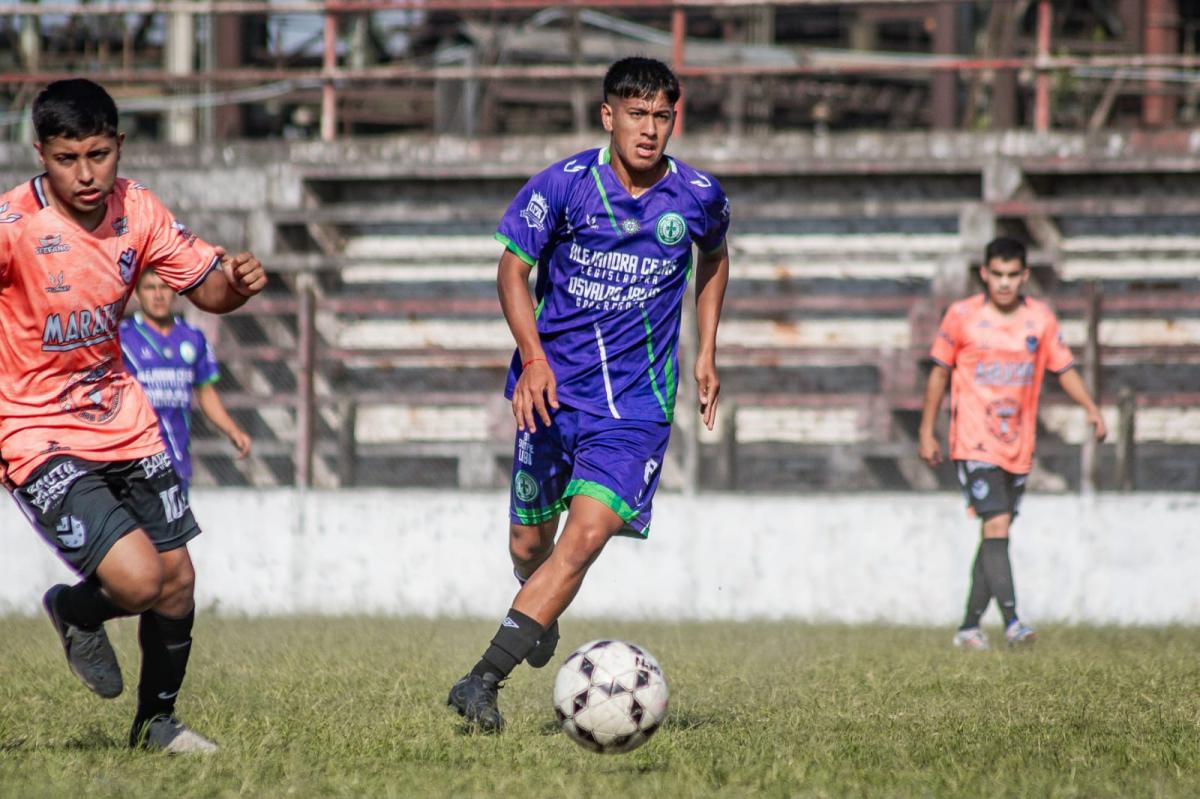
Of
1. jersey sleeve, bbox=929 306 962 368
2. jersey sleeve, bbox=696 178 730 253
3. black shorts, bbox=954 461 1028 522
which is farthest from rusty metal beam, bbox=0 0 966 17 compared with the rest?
jersey sleeve, bbox=696 178 730 253

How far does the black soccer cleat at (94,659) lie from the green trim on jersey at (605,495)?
173 cm

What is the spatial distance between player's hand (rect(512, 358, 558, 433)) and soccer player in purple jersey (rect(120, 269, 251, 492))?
459 cm

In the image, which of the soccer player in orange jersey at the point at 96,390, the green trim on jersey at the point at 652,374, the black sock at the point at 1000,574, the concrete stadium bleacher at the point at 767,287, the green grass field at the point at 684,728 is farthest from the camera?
the concrete stadium bleacher at the point at 767,287

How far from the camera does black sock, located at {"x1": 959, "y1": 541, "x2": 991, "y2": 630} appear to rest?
9.84 meters

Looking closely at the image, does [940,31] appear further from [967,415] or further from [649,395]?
[649,395]

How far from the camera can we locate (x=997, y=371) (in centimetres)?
995

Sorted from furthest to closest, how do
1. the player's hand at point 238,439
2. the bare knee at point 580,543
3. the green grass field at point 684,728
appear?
the player's hand at point 238,439 → the bare knee at point 580,543 → the green grass field at point 684,728

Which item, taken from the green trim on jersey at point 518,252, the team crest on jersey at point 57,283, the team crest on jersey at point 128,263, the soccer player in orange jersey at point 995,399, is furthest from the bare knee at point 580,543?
the soccer player in orange jersey at point 995,399

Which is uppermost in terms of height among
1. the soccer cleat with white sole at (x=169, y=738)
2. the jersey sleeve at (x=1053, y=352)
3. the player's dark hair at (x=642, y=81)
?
the player's dark hair at (x=642, y=81)

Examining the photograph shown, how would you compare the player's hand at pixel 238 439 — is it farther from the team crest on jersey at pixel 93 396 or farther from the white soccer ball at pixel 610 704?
the white soccer ball at pixel 610 704

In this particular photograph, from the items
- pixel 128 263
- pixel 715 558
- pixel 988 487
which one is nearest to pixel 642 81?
pixel 128 263

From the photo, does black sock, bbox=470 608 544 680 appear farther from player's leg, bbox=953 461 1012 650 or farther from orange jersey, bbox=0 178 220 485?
player's leg, bbox=953 461 1012 650

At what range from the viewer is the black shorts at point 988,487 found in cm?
982

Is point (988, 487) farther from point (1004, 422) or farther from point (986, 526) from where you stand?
point (1004, 422)
